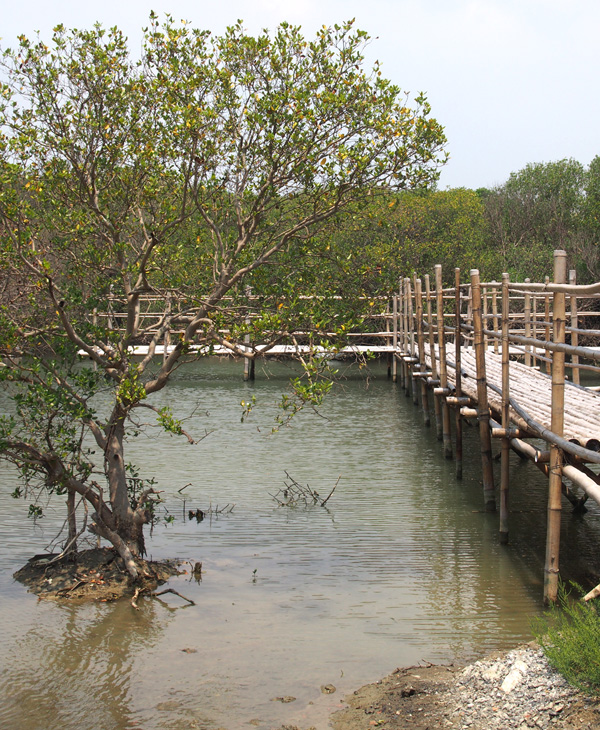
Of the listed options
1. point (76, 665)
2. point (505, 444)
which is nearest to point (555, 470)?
point (505, 444)

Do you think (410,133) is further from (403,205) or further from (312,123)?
(403,205)

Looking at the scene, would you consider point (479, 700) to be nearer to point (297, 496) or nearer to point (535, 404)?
point (535, 404)

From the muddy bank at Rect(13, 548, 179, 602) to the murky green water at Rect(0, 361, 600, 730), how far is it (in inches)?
7.2

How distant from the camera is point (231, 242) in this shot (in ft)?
24.7

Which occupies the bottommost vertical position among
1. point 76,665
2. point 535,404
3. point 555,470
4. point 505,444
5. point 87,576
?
point 76,665

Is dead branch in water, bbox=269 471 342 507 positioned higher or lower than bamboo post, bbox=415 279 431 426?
lower

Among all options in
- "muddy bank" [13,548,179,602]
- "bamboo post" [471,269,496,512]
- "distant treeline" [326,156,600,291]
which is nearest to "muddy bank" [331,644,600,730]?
"muddy bank" [13,548,179,602]

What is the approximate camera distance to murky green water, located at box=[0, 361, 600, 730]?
208 inches

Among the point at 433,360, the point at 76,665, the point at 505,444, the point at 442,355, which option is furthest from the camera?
the point at 433,360

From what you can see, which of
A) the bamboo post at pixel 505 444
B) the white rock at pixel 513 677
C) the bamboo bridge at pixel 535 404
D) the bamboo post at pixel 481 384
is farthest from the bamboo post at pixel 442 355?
the white rock at pixel 513 677

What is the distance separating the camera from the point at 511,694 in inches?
174

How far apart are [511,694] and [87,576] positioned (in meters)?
3.91

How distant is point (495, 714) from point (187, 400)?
586 inches

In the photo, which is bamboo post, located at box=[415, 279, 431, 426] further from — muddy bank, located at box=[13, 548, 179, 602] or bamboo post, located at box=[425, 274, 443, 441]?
muddy bank, located at box=[13, 548, 179, 602]
